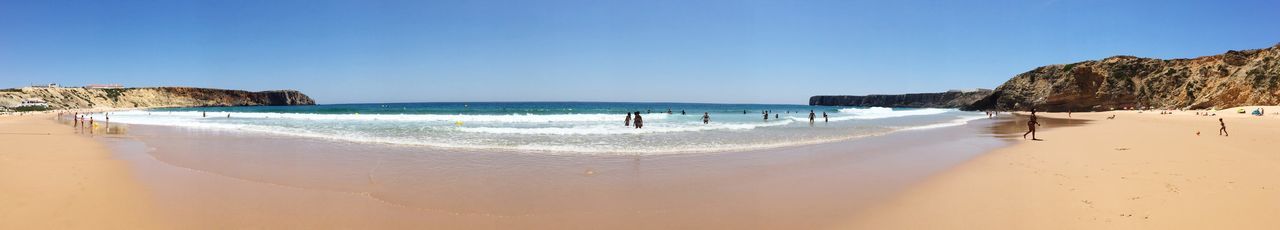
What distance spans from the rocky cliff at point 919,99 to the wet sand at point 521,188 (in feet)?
319

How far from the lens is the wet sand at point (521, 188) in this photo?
16.2ft

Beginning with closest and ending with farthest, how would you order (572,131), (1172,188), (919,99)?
(1172,188) → (572,131) → (919,99)

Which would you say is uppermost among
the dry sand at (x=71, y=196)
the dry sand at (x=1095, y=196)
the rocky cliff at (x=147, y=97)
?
the rocky cliff at (x=147, y=97)

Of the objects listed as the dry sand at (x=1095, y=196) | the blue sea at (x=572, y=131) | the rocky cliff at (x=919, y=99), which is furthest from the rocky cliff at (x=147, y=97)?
the rocky cliff at (x=919, y=99)

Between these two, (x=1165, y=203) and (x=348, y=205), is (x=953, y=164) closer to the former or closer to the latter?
(x=1165, y=203)

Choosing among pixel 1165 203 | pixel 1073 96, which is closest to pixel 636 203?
pixel 1165 203

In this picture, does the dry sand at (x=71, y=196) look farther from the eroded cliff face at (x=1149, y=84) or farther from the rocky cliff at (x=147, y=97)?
the rocky cliff at (x=147, y=97)

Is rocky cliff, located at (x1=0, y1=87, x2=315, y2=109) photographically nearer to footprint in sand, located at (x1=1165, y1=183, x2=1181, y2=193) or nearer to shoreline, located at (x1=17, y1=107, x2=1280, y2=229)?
shoreline, located at (x1=17, y1=107, x2=1280, y2=229)

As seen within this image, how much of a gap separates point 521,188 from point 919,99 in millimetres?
155339

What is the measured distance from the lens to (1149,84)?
56375 millimetres

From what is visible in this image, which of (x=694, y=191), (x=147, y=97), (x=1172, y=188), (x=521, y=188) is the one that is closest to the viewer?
(x=1172, y=188)

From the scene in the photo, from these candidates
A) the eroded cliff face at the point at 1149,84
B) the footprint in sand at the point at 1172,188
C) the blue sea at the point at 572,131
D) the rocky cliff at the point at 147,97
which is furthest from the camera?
the rocky cliff at the point at 147,97

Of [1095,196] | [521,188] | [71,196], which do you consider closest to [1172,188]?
[1095,196]

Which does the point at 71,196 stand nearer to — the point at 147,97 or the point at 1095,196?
the point at 1095,196
